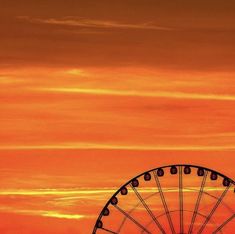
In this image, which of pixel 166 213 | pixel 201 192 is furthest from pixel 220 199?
pixel 166 213

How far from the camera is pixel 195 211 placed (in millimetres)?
57562

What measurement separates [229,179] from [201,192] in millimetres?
2496

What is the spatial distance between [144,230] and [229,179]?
806cm

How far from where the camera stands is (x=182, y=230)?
191 ft

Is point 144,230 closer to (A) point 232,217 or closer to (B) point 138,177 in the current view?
(B) point 138,177

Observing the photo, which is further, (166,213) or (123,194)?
(123,194)

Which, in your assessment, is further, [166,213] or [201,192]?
[201,192]

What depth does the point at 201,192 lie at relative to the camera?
59531 millimetres

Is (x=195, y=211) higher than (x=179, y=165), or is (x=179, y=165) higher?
(x=179, y=165)

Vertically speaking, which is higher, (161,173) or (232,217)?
(161,173)

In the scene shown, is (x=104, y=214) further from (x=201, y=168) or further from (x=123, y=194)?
(x=201, y=168)

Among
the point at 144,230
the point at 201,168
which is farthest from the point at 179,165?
the point at 144,230

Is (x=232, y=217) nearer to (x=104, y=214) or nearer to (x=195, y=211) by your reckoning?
(x=195, y=211)

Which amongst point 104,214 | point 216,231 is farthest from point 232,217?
point 104,214
